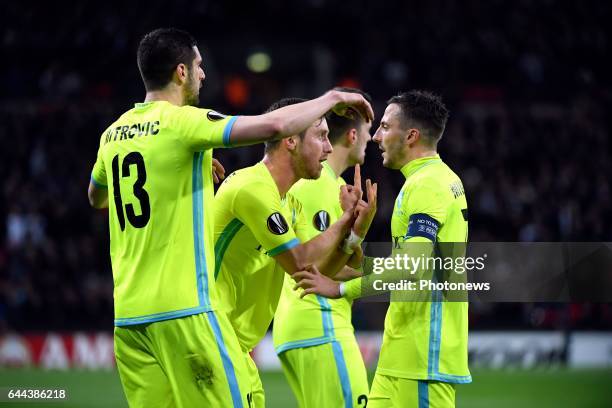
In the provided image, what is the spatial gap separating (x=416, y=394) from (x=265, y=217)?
1.43 meters

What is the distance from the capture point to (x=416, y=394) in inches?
229

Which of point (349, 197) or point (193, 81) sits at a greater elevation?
point (193, 81)

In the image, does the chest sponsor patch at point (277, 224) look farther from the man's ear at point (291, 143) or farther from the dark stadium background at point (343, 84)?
the dark stadium background at point (343, 84)

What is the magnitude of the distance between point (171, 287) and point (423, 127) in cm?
234

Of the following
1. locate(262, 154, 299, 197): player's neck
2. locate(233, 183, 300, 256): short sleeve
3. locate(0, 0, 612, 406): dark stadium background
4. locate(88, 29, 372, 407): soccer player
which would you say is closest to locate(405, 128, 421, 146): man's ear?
locate(262, 154, 299, 197): player's neck

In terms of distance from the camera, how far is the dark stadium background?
18500 mm

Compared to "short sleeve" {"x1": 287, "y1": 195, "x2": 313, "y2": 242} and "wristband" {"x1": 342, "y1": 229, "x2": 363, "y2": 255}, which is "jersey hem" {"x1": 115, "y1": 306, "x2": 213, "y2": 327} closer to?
"wristband" {"x1": 342, "y1": 229, "x2": 363, "y2": 255}

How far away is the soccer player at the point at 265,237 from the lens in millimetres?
5410

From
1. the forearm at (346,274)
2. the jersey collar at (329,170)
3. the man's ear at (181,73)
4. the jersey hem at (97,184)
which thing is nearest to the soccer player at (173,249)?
the man's ear at (181,73)

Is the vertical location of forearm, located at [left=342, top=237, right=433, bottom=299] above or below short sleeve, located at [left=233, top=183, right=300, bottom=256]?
below

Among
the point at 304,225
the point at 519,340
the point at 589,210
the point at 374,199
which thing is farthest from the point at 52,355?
the point at 374,199

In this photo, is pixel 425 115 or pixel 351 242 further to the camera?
pixel 425 115

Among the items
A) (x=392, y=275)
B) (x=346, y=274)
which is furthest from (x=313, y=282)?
(x=346, y=274)

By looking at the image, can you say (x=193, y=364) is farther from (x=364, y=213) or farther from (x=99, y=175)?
(x=364, y=213)
